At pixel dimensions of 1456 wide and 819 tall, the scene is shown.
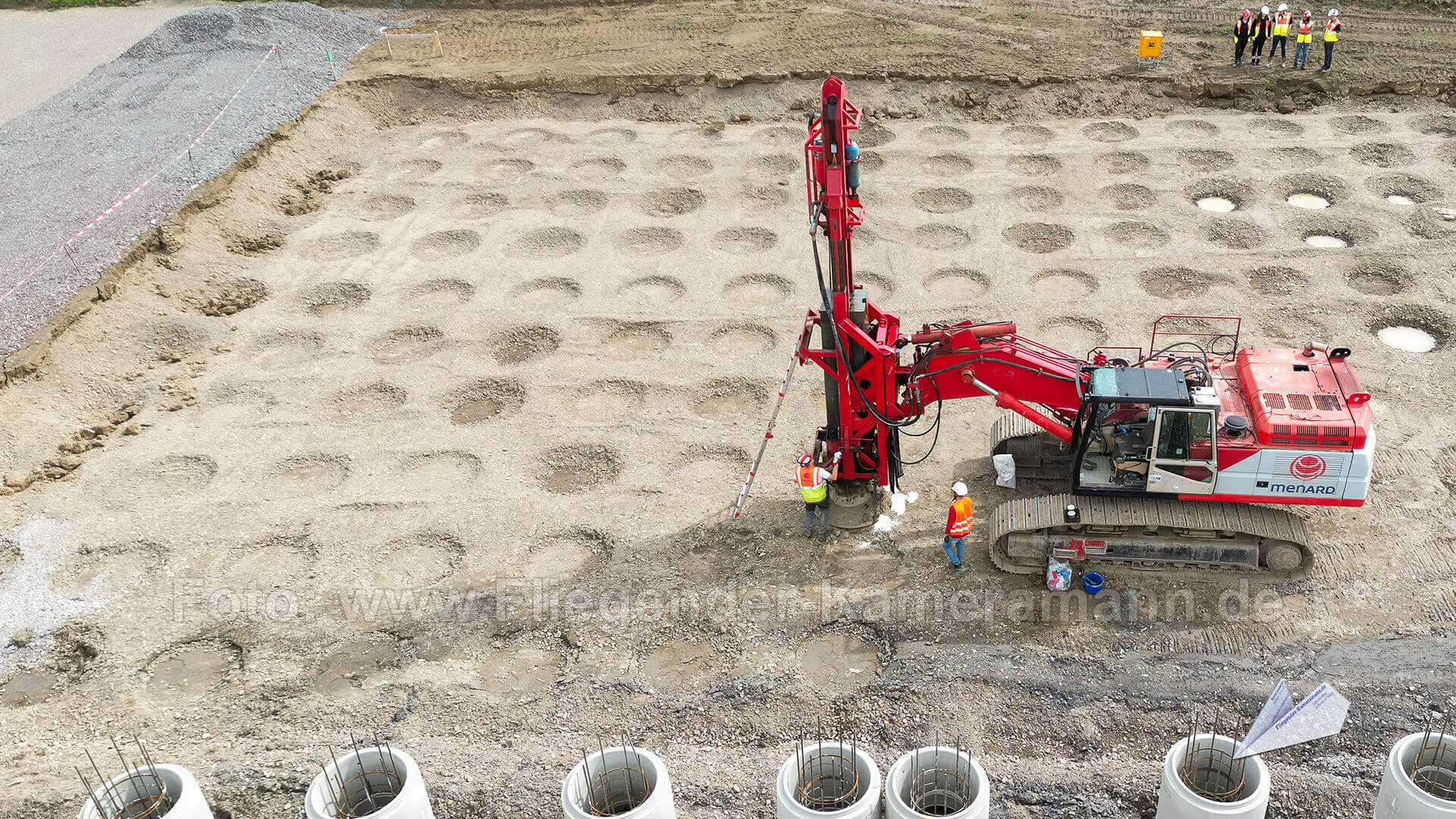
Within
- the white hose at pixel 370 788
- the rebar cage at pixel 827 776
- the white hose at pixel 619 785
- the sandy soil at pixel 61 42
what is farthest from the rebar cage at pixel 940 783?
the sandy soil at pixel 61 42

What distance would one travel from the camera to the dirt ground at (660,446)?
9.75 meters

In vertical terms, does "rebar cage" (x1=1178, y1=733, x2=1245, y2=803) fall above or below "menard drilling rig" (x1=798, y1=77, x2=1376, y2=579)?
below

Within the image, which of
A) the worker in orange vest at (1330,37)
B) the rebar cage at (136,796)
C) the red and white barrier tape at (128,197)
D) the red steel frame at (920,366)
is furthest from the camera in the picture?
the worker in orange vest at (1330,37)

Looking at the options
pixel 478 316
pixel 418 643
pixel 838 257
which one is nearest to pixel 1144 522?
pixel 838 257

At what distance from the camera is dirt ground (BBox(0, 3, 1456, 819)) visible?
975 centimetres

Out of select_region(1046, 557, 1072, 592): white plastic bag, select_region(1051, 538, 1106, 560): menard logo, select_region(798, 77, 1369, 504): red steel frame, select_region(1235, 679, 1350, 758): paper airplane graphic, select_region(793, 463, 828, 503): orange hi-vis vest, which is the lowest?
select_region(1046, 557, 1072, 592): white plastic bag

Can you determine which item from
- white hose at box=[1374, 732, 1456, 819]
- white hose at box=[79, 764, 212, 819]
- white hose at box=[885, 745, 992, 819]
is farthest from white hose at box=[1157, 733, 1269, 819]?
white hose at box=[79, 764, 212, 819]

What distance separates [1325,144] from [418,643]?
18.3 meters

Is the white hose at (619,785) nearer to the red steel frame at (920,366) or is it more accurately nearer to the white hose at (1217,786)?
the white hose at (1217,786)

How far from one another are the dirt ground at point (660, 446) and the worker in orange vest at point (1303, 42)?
1211mm

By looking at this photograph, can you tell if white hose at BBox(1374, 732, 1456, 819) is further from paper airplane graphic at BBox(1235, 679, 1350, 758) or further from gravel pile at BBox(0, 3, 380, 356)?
gravel pile at BBox(0, 3, 380, 356)

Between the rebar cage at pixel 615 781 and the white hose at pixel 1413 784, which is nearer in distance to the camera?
the white hose at pixel 1413 784

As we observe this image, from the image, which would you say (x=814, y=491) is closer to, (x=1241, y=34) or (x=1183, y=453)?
(x=1183, y=453)

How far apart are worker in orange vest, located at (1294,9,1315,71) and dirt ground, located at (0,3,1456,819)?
1.21 m
